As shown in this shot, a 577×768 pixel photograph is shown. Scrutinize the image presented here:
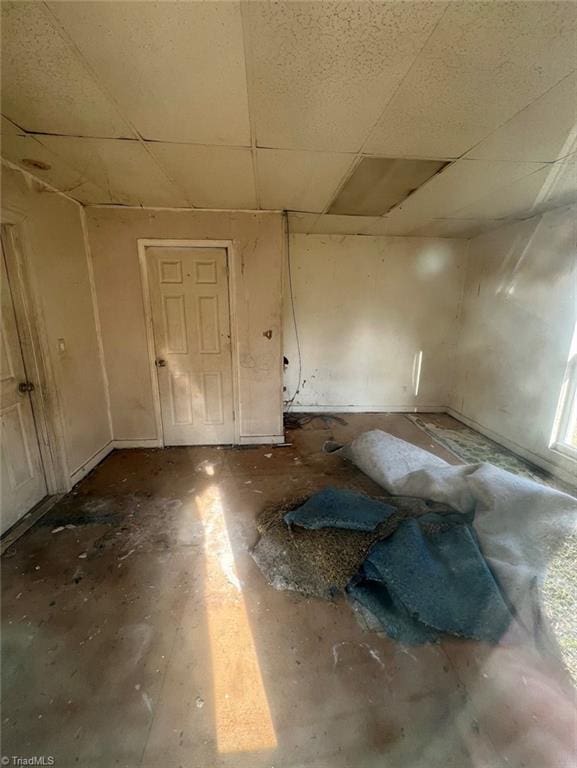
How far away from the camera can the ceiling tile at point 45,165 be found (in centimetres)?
175

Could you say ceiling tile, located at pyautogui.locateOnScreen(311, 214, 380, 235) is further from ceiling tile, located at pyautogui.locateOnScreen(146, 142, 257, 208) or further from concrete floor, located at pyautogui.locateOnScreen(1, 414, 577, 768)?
concrete floor, located at pyautogui.locateOnScreen(1, 414, 577, 768)

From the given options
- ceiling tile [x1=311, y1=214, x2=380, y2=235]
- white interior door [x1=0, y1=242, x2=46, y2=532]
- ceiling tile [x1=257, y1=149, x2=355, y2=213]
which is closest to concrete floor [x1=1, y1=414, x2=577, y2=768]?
A: white interior door [x1=0, y1=242, x2=46, y2=532]

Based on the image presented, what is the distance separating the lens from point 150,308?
9.99 ft

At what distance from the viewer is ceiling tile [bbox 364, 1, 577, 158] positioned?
3.31ft

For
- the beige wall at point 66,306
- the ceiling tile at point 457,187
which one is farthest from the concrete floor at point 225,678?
the ceiling tile at point 457,187

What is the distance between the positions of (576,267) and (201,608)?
3.94 m

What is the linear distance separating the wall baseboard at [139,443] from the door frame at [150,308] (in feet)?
0.11

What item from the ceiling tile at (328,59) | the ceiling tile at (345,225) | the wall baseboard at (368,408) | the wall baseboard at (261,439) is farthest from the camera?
the wall baseboard at (368,408)

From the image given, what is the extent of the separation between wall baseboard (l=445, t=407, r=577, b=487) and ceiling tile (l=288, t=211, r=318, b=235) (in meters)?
3.24

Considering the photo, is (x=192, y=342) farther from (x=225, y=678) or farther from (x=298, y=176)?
(x=225, y=678)

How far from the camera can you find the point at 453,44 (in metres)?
1.11

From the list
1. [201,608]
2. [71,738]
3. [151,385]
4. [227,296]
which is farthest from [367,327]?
[71,738]

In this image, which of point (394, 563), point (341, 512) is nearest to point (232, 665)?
point (394, 563)

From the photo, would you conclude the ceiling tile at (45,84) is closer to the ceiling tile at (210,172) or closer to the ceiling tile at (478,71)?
the ceiling tile at (210,172)
